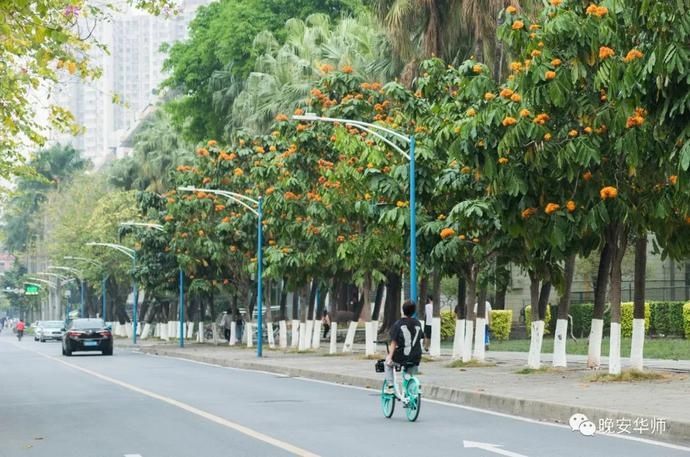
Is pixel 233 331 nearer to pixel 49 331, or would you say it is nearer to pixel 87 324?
pixel 87 324

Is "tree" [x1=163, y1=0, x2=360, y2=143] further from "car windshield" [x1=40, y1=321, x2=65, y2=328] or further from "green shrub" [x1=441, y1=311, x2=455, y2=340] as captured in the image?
"car windshield" [x1=40, y1=321, x2=65, y2=328]

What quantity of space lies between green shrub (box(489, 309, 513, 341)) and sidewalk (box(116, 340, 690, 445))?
50.9 ft

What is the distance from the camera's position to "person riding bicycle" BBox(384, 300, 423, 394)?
1783cm

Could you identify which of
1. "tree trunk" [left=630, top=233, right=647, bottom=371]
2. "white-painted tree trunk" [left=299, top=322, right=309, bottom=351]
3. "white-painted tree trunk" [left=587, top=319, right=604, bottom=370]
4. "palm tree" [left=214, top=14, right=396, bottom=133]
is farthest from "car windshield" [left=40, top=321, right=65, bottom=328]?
"tree trunk" [left=630, top=233, right=647, bottom=371]

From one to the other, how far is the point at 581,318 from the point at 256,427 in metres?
36.2

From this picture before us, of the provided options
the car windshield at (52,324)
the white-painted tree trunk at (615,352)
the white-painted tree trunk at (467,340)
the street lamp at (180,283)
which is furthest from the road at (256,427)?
the car windshield at (52,324)

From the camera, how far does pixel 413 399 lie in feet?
58.0

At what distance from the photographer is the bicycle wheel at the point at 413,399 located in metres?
17.6

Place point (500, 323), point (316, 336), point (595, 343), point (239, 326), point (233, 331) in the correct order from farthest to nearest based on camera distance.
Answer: point (239, 326), point (233, 331), point (500, 323), point (316, 336), point (595, 343)

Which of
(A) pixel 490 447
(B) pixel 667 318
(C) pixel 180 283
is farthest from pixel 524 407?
(C) pixel 180 283

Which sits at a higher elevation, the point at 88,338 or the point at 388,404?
the point at 388,404

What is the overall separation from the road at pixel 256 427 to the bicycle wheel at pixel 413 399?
152 mm

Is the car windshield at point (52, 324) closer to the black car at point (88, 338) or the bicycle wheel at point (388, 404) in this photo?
the black car at point (88, 338)

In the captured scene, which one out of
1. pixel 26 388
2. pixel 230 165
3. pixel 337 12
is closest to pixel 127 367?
pixel 26 388
